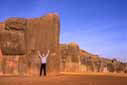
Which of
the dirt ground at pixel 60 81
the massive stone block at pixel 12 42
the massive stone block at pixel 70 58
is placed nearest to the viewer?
the dirt ground at pixel 60 81

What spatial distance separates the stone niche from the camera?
445 inches

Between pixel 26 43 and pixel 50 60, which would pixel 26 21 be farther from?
pixel 50 60

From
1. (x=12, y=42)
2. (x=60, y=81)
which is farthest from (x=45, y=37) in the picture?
(x=60, y=81)

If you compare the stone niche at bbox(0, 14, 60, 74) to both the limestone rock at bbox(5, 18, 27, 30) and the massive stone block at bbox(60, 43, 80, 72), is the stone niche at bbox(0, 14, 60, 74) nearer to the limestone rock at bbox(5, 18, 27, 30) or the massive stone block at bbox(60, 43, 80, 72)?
the limestone rock at bbox(5, 18, 27, 30)

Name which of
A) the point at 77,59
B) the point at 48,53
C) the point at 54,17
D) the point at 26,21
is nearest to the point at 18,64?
the point at 48,53

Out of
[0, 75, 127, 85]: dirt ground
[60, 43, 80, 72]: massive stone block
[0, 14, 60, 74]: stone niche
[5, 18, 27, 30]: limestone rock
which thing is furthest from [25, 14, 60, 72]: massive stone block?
[60, 43, 80, 72]: massive stone block

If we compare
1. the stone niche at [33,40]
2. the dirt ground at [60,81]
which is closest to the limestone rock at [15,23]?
the stone niche at [33,40]

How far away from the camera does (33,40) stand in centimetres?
1148

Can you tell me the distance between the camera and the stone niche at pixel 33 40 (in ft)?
37.1

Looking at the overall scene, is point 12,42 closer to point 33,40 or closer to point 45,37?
point 33,40

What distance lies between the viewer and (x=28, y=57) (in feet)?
36.9

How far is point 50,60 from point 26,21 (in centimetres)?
278

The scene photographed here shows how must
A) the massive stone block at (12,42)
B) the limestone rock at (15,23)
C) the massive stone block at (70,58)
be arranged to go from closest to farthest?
the massive stone block at (12,42) → the limestone rock at (15,23) → the massive stone block at (70,58)

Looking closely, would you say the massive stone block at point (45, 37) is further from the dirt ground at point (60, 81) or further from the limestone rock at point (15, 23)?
the dirt ground at point (60, 81)
